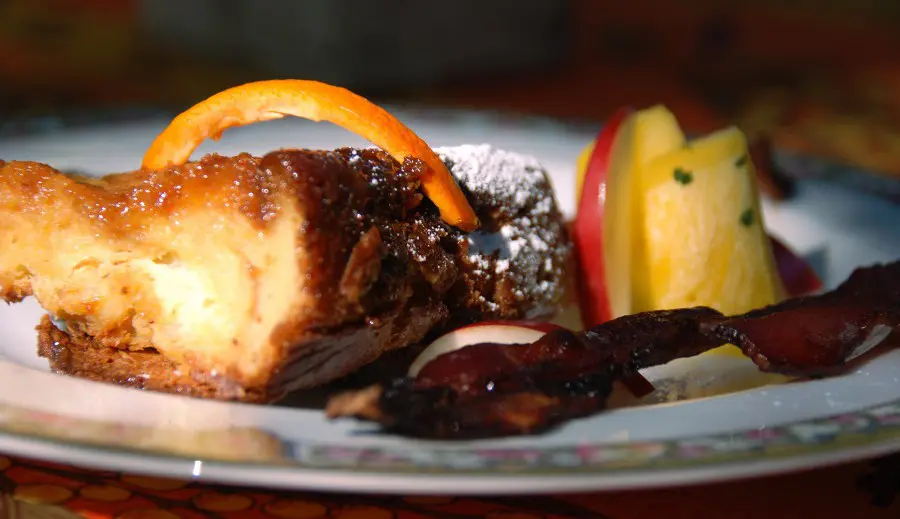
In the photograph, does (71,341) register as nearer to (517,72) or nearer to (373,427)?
(373,427)

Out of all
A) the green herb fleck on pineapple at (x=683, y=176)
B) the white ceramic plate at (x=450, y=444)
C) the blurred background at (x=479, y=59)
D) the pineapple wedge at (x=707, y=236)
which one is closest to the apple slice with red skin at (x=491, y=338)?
the white ceramic plate at (x=450, y=444)

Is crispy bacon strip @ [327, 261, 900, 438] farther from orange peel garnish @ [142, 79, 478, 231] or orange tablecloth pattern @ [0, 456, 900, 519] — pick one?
orange peel garnish @ [142, 79, 478, 231]

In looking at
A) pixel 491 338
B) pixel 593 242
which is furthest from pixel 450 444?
pixel 593 242

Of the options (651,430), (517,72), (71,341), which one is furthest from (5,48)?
(651,430)

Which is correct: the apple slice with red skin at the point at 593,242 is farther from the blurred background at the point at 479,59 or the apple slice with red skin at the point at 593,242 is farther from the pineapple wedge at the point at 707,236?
the blurred background at the point at 479,59

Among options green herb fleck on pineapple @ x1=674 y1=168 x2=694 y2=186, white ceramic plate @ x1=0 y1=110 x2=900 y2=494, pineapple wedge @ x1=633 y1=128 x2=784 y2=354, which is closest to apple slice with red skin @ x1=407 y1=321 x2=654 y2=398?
white ceramic plate @ x1=0 y1=110 x2=900 y2=494
